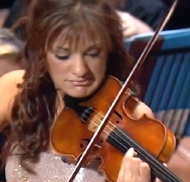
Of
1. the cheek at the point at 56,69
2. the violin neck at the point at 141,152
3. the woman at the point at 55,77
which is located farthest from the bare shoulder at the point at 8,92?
the violin neck at the point at 141,152

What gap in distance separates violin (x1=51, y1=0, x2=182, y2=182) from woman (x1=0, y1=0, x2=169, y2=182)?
0.02 metres

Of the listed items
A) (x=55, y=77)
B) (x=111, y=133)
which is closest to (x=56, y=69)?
(x=55, y=77)

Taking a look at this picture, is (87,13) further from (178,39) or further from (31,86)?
(178,39)

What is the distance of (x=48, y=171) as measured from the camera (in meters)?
1.03

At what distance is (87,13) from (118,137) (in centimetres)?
19

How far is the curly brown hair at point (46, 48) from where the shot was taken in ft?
2.92

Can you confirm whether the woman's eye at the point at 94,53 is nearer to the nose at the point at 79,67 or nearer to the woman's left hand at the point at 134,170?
the nose at the point at 79,67

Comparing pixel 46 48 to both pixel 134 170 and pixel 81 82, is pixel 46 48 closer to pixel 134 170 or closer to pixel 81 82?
pixel 81 82

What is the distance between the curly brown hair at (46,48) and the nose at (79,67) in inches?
1.0

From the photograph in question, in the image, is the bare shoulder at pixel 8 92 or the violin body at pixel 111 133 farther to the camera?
the bare shoulder at pixel 8 92

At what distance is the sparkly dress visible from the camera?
3.32 feet

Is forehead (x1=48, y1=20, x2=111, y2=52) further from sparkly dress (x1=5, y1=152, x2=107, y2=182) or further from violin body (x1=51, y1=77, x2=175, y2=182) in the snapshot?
sparkly dress (x1=5, y1=152, x2=107, y2=182)

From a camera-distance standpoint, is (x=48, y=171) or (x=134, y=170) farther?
(x=48, y=171)

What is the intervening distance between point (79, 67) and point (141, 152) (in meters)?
0.16
